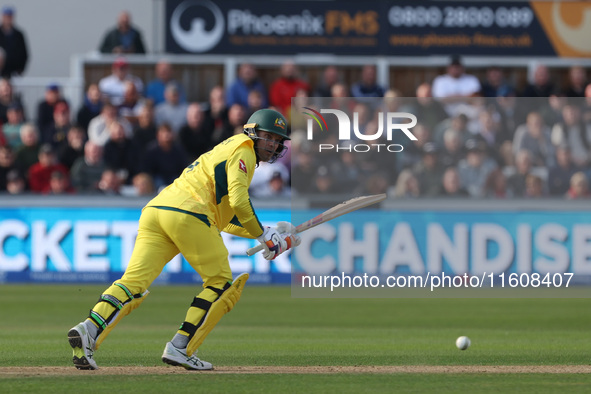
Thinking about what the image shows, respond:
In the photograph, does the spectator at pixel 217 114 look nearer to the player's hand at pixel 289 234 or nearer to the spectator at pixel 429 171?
the spectator at pixel 429 171

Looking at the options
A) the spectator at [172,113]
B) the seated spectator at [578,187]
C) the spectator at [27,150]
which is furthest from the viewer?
the spectator at [172,113]

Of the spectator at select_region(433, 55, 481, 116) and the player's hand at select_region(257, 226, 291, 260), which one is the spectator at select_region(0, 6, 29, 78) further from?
the player's hand at select_region(257, 226, 291, 260)

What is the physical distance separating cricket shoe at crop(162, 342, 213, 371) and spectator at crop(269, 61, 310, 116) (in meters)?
10.7

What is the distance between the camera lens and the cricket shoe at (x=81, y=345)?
880 cm

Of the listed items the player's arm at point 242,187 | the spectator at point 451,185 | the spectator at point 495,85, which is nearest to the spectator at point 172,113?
the spectator at point 451,185

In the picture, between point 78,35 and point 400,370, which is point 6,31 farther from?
point 400,370

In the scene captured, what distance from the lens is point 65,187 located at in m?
→ 18.3

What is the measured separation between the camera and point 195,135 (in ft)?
62.6

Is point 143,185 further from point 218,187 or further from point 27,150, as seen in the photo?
point 218,187

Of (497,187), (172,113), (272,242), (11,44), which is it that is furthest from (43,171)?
(272,242)

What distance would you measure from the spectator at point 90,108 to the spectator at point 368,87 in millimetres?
4466

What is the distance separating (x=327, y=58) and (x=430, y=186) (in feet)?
12.4

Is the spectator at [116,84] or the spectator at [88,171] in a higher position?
the spectator at [116,84]

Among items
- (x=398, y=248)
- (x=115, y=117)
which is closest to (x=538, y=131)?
(x=398, y=248)
